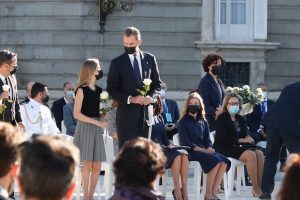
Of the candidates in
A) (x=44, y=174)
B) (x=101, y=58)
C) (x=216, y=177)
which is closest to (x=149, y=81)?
(x=216, y=177)

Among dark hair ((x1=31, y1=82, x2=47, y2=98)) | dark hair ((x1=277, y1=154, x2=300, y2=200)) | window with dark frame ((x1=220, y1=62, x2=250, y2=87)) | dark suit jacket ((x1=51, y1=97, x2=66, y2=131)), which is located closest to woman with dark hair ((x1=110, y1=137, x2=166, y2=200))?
dark hair ((x1=277, y1=154, x2=300, y2=200))

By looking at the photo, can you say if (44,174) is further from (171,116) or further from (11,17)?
(11,17)

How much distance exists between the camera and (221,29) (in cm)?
2339

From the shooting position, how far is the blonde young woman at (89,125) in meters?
11.9

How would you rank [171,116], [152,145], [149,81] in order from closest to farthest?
[152,145], [149,81], [171,116]

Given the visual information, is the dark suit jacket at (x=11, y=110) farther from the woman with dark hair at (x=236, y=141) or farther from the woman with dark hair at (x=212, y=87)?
the woman with dark hair at (x=212, y=87)

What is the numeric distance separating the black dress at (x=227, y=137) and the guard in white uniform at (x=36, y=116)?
2.28 meters

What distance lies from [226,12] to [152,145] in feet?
59.7

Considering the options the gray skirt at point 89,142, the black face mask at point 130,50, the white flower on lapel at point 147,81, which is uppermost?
the black face mask at point 130,50

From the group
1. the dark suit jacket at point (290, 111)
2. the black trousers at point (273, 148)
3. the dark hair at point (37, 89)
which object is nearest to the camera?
the dark suit jacket at point (290, 111)

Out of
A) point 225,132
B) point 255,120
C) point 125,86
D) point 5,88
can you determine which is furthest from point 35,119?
point 255,120

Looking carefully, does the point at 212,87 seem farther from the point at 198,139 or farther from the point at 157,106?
the point at 157,106

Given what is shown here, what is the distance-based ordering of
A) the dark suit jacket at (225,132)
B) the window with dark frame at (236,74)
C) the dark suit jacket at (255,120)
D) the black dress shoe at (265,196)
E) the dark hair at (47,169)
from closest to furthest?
1. the dark hair at (47,169)
2. the black dress shoe at (265,196)
3. the dark suit jacket at (225,132)
4. the dark suit jacket at (255,120)
5. the window with dark frame at (236,74)

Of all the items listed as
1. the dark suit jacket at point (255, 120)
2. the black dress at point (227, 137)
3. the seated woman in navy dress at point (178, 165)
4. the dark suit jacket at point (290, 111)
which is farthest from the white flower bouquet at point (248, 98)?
the dark suit jacket at point (290, 111)
